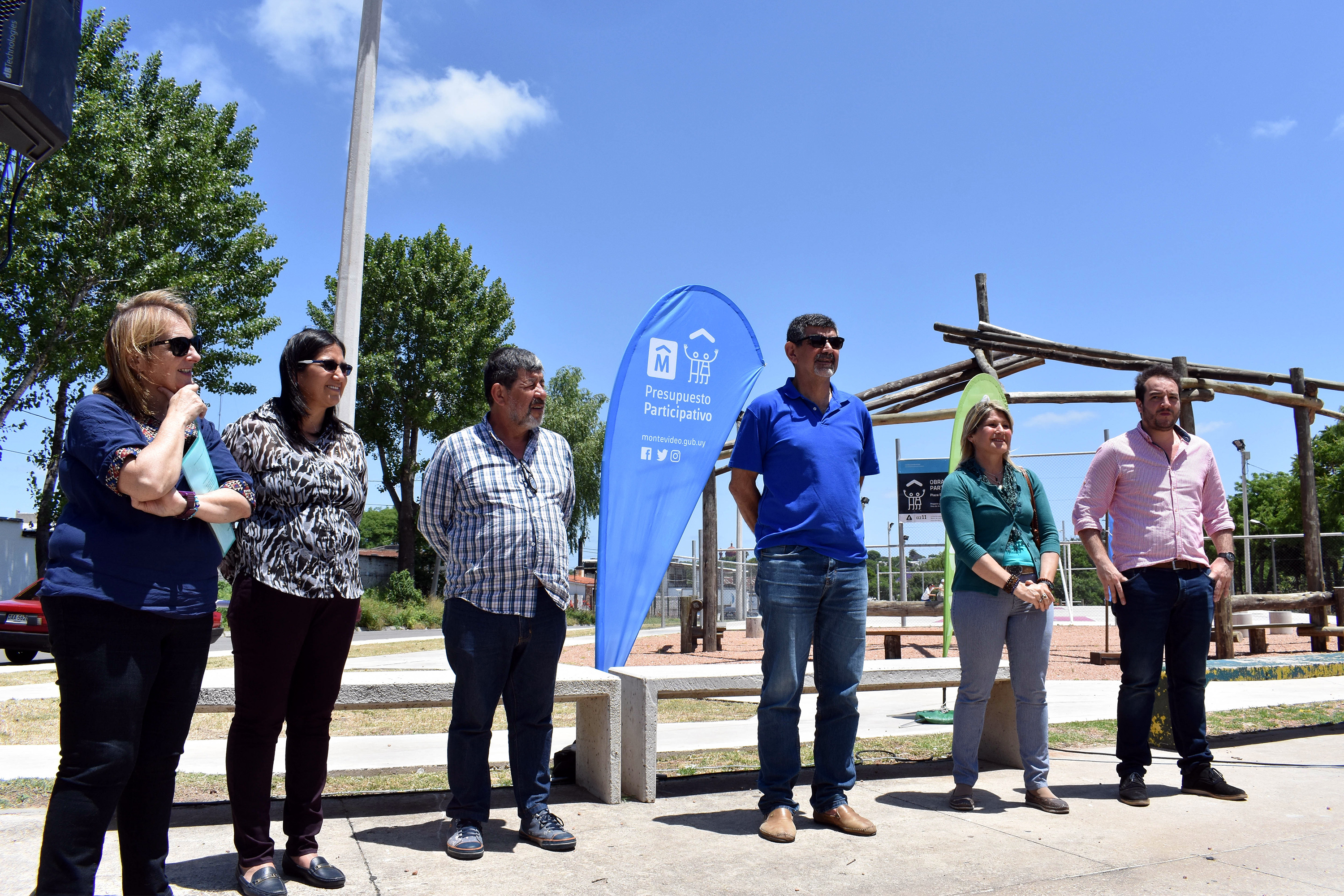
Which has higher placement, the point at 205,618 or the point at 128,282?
the point at 128,282

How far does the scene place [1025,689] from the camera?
166 inches

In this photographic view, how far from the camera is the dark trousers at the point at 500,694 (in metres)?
3.42

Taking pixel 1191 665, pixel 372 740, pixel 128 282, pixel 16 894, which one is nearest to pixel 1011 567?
pixel 1191 665

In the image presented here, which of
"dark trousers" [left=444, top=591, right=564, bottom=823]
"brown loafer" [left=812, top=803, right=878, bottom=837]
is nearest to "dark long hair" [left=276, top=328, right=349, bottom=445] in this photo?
"dark trousers" [left=444, top=591, right=564, bottom=823]

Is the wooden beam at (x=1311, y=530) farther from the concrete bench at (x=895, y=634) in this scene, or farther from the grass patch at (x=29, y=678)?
the grass patch at (x=29, y=678)

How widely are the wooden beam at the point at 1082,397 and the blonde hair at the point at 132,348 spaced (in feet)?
32.2

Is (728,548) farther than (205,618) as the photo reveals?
Yes

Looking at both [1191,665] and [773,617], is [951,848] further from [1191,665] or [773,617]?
[1191,665]

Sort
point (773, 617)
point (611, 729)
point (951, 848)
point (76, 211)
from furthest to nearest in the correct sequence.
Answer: point (76, 211), point (611, 729), point (773, 617), point (951, 848)

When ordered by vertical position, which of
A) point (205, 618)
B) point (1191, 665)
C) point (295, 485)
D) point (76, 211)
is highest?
point (76, 211)

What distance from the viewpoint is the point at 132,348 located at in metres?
2.59

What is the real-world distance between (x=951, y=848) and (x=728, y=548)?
19.9 metres

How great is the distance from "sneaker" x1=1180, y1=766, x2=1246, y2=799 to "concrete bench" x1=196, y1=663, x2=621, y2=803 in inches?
112

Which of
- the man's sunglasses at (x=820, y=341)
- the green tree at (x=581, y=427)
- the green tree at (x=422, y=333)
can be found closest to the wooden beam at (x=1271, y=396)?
the man's sunglasses at (x=820, y=341)
